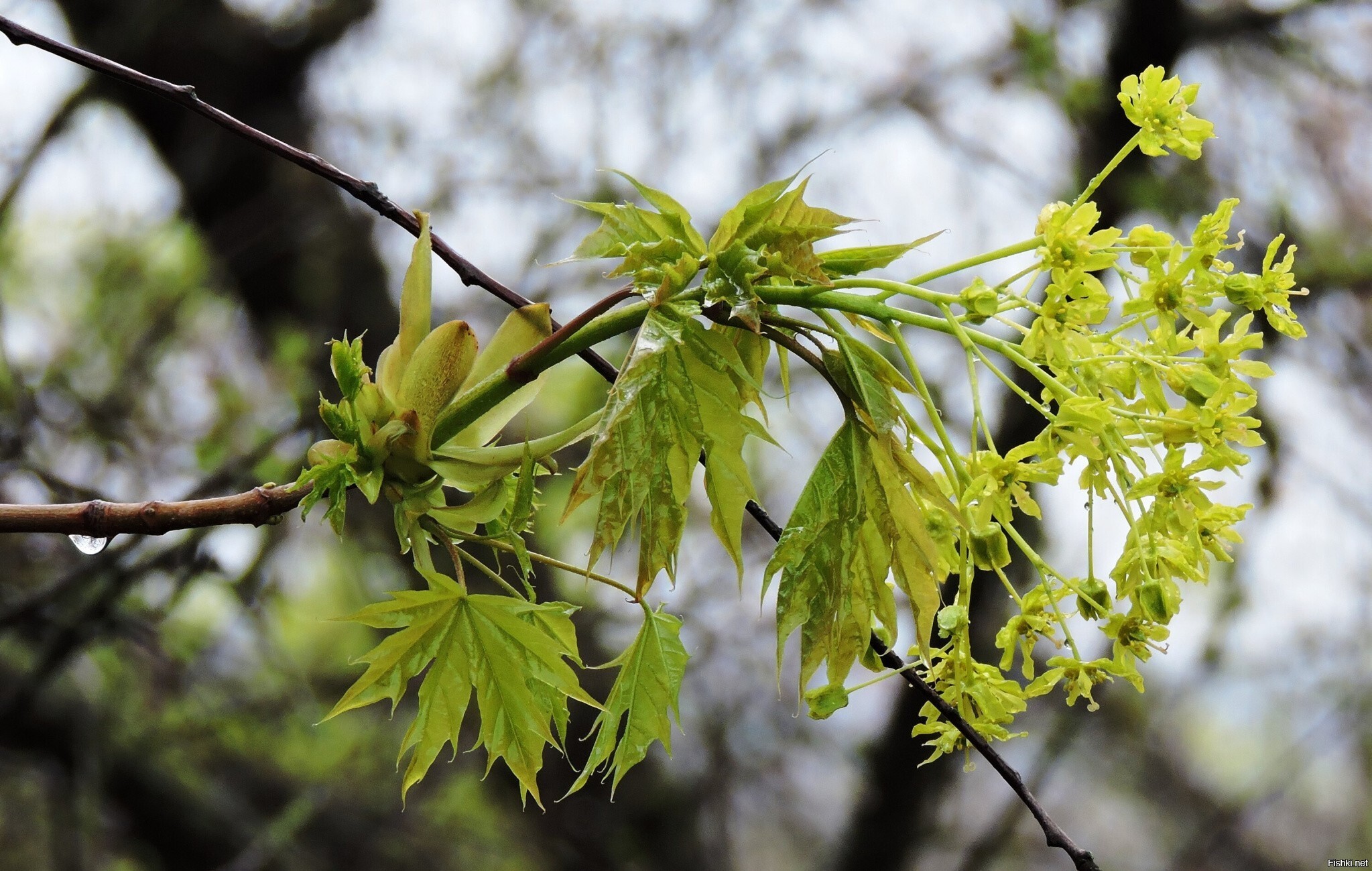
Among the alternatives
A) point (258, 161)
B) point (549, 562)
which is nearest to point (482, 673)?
point (549, 562)

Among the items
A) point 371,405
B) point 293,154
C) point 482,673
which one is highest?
point 293,154

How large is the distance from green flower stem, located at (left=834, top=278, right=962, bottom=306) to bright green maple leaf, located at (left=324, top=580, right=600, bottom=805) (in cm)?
32

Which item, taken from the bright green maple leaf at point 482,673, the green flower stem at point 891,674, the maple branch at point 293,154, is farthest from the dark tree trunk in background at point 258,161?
the green flower stem at point 891,674

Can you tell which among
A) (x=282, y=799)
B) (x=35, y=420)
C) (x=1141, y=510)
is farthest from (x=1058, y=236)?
(x=282, y=799)

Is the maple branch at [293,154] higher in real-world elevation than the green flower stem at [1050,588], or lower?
higher

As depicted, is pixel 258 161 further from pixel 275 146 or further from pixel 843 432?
pixel 843 432

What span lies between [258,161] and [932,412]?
2.94 m

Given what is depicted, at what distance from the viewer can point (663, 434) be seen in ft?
2.26

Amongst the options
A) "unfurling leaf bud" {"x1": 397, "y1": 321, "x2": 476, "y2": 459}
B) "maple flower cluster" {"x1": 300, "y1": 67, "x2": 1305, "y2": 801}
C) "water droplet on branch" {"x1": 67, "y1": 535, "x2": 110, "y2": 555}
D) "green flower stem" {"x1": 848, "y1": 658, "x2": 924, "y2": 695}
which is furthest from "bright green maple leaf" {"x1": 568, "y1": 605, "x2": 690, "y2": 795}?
"water droplet on branch" {"x1": 67, "y1": 535, "x2": 110, "y2": 555}

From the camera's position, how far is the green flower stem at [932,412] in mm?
717

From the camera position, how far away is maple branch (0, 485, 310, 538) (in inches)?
28.0

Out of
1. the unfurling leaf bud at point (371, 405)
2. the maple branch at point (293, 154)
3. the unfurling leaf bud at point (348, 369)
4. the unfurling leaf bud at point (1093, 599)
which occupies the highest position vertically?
the maple branch at point (293, 154)

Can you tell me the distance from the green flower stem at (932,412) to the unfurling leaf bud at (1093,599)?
0.11 m

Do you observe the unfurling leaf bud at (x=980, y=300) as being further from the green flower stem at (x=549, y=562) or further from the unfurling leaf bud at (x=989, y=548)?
the green flower stem at (x=549, y=562)
